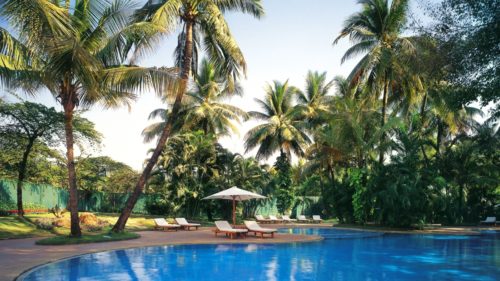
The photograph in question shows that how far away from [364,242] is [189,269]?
963 centimetres

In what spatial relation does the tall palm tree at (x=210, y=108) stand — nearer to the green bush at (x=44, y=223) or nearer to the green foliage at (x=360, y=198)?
the green foliage at (x=360, y=198)

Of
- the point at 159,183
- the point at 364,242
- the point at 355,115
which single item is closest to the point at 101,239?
the point at 364,242

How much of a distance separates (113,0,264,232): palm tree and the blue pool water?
13.6 feet

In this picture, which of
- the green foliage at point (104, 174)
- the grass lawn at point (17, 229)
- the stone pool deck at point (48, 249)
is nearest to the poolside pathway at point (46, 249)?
the stone pool deck at point (48, 249)

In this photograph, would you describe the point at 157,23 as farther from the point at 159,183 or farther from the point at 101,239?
the point at 159,183

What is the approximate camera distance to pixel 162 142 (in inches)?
695

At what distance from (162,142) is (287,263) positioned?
26.3 feet

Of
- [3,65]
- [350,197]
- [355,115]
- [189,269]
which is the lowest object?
[189,269]

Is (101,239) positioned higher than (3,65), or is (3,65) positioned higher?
(3,65)

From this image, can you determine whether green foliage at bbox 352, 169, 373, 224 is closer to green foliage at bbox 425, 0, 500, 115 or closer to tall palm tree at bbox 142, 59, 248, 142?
tall palm tree at bbox 142, 59, 248, 142

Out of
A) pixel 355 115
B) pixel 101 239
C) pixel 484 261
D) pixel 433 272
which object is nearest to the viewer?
pixel 433 272

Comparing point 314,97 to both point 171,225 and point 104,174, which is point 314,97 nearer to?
point 171,225

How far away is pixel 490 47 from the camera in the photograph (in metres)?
9.80

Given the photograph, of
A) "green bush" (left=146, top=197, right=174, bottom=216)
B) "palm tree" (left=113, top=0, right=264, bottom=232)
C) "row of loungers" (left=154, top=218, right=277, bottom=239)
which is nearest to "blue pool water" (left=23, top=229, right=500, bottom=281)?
"row of loungers" (left=154, top=218, right=277, bottom=239)
